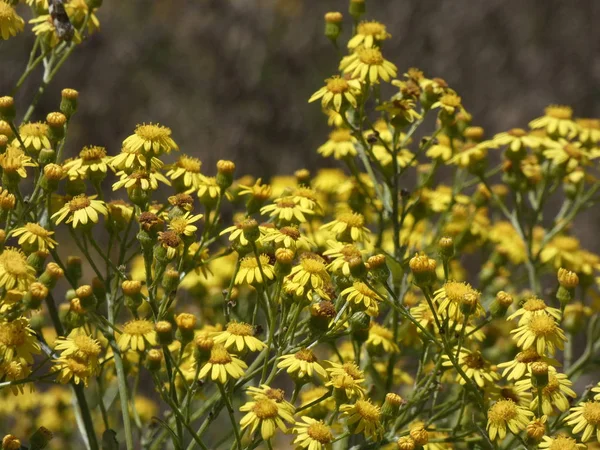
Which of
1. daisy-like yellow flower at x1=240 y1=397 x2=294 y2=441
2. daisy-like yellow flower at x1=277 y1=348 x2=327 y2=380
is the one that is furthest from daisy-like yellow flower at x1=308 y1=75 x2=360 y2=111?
daisy-like yellow flower at x1=240 y1=397 x2=294 y2=441

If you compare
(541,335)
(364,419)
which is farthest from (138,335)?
(541,335)

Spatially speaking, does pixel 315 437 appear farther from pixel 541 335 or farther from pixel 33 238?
pixel 33 238

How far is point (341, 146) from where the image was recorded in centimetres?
383

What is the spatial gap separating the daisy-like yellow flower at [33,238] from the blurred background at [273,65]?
6.41m

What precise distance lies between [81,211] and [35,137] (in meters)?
0.42

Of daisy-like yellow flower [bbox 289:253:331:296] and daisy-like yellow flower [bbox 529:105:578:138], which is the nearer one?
daisy-like yellow flower [bbox 289:253:331:296]

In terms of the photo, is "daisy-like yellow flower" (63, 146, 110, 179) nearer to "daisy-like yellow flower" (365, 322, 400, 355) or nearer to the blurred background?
"daisy-like yellow flower" (365, 322, 400, 355)

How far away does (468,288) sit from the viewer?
8.45 ft

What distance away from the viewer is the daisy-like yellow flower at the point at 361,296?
250cm

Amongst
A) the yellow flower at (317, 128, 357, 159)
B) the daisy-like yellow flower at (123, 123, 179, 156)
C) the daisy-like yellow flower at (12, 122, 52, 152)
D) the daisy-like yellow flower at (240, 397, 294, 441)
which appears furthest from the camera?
the yellow flower at (317, 128, 357, 159)

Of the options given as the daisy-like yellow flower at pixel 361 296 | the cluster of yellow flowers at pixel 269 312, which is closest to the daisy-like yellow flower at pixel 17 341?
the cluster of yellow flowers at pixel 269 312

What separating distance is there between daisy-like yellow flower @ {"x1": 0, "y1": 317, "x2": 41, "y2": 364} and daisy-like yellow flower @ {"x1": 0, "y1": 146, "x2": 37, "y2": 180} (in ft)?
1.54

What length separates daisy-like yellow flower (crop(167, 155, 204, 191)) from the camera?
116 inches

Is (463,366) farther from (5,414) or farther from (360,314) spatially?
(5,414)
